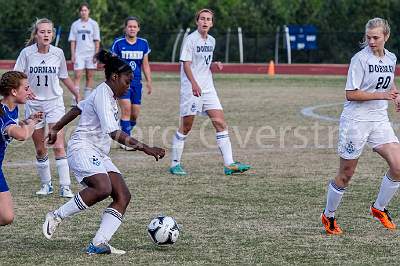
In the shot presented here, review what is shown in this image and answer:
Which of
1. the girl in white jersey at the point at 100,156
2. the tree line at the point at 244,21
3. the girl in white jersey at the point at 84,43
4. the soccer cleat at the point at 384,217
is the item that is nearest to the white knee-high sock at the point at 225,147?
the soccer cleat at the point at 384,217

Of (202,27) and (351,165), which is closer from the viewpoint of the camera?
(351,165)

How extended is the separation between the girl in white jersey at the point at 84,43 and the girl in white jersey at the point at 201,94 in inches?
389

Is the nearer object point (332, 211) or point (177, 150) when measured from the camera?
point (332, 211)

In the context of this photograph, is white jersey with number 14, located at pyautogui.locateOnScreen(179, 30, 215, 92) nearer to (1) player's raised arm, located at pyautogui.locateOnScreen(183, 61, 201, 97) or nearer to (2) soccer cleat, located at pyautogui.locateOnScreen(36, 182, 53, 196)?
(1) player's raised arm, located at pyautogui.locateOnScreen(183, 61, 201, 97)

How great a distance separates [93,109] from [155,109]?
46.0 feet

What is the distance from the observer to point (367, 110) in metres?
9.47

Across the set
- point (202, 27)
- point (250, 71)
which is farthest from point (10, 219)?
point (250, 71)

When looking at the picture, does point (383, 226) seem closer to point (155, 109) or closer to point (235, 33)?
point (155, 109)

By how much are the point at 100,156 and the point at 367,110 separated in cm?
255

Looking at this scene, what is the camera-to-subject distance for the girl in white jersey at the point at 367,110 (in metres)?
9.35

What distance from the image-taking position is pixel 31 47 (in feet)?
38.7

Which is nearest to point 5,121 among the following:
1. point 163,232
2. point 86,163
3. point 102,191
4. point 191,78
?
point 86,163

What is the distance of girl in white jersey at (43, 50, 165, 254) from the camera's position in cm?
850

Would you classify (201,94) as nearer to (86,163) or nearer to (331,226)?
(331,226)
